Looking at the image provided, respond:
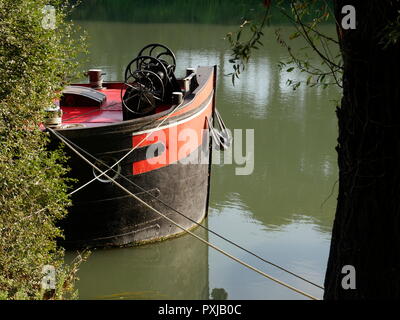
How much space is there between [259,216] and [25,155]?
5.25 meters

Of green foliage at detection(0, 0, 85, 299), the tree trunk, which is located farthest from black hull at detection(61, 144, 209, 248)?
the tree trunk

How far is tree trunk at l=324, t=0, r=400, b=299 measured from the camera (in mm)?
3082

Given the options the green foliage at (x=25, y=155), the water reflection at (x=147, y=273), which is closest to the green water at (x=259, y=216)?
the water reflection at (x=147, y=273)

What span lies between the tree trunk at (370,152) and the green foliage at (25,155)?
131 inches

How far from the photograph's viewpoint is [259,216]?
10.9 metres

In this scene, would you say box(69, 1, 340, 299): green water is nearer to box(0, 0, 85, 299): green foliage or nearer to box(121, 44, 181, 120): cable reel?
box(121, 44, 181, 120): cable reel

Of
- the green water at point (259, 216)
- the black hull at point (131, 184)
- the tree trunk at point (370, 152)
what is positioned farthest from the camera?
the green water at point (259, 216)

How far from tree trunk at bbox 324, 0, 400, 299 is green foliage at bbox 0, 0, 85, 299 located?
131 inches

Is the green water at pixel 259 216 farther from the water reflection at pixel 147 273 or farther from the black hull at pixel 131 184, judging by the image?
the black hull at pixel 131 184

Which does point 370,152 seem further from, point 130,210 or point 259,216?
Answer: point 259,216

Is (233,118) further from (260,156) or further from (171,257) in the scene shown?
(171,257)

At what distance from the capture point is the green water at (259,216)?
8812mm

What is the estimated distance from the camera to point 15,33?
6.12 m
